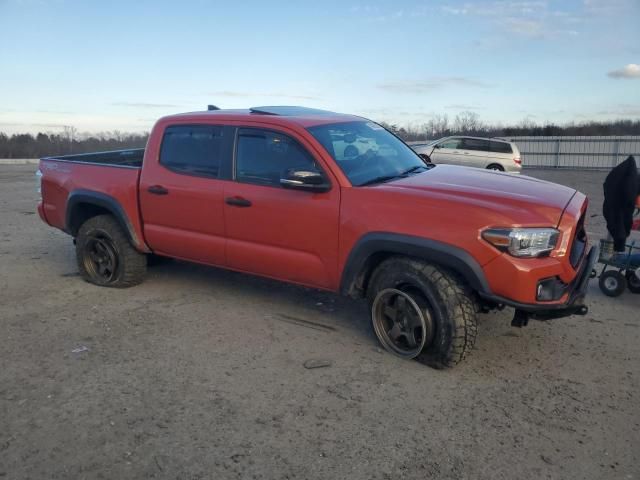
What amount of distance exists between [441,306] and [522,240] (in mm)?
697

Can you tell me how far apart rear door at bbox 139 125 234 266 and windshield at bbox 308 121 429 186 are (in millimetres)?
957

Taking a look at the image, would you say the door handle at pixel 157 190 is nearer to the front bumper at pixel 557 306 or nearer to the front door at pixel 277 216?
the front door at pixel 277 216

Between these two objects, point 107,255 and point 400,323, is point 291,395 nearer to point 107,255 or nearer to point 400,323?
point 400,323

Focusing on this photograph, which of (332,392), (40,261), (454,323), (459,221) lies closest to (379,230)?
(459,221)

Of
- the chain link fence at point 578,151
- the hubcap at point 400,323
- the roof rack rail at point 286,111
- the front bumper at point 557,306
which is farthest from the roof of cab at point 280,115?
the chain link fence at point 578,151

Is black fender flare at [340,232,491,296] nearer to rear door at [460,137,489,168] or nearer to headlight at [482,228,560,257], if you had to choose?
headlight at [482,228,560,257]

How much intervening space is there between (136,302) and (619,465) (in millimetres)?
4238

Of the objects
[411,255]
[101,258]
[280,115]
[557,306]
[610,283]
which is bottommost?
[610,283]

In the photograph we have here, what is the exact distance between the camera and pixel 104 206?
5504 mm

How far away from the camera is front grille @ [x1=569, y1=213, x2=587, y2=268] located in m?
3.87

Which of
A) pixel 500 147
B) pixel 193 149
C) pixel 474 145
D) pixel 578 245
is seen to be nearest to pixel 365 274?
pixel 578 245

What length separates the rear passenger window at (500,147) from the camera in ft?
66.8

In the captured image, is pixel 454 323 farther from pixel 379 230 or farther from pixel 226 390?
pixel 226 390

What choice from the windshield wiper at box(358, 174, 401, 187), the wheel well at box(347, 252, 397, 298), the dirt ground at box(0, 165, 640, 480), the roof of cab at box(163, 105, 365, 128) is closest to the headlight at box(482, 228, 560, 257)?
the wheel well at box(347, 252, 397, 298)
